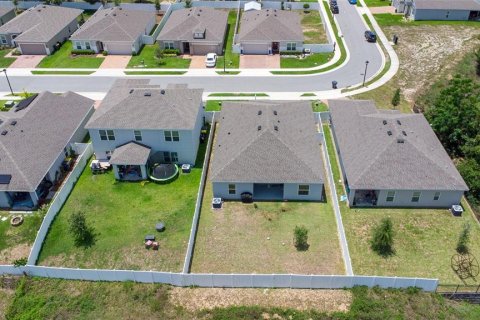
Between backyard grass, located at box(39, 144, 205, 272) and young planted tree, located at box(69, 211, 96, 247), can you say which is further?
young planted tree, located at box(69, 211, 96, 247)

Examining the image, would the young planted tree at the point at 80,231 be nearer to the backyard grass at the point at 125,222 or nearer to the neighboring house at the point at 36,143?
the backyard grass at the point at 125,222

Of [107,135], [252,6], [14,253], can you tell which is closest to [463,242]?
[107,135]

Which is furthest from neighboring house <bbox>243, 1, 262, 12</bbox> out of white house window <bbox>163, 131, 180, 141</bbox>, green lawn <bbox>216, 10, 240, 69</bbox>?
white house window <bbox>163, 131, 180, 141</bbox>

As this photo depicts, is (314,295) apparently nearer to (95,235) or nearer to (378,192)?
(378,192)

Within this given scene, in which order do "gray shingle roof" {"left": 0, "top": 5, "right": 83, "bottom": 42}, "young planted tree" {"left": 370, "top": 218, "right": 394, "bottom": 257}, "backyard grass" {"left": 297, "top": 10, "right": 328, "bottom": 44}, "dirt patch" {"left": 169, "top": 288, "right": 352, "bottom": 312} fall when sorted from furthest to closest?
"backyard grass" {"left": 297, "top": 10, "right": 328, "bottom": 44}
"gray shingle roof" {"left": 0, "top": 5, "right": 83, "bottom": 42}
"young planted tree" {"left": 370, "top": 218, "right": 394, "bottom": 257}
"dirt patch" {"left": 169, "top": 288, "right": 352, "bottom": 312}

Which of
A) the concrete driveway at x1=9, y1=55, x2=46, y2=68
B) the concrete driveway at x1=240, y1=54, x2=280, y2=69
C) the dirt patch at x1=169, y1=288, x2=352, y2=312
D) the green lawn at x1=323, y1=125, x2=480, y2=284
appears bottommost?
the green lawn at x1=323, y1=125, x2=480, y2=284

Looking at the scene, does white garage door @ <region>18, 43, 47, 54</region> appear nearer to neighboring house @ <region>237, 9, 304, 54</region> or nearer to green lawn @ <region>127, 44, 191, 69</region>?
green lawn @ <region>127, 44, 191, 69</region>
